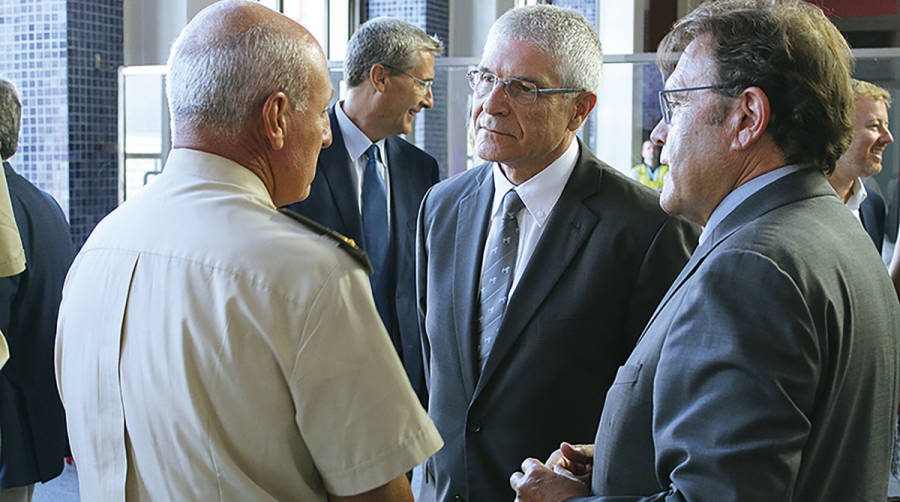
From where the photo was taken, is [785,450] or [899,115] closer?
[785,450]

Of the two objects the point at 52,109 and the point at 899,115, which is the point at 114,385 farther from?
the point at 52,109

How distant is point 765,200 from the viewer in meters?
1.29

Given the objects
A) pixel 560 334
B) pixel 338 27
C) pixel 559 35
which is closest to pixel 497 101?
pixel 559 35

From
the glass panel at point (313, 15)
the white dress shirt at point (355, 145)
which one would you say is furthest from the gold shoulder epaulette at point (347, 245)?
the glass panel at point (313, 15)

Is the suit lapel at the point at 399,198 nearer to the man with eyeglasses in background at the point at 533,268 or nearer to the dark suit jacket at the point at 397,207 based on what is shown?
the dark suit jacket at the point at 397,207

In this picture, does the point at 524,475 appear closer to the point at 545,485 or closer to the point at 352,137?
the point at 545,485

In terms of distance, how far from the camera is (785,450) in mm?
1129

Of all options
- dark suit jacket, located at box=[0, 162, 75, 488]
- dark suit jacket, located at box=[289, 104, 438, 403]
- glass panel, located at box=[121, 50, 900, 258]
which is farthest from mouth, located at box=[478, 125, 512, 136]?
glass panel, located at box=[121, 50, 900, 258]

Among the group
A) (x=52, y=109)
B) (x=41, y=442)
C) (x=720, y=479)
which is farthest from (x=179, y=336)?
(x=52, y=109)

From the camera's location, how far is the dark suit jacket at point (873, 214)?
11.6ft

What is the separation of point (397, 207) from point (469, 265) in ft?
4.13

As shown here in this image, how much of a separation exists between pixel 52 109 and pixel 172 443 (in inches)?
175

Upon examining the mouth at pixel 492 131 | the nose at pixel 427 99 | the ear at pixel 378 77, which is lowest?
the mouth at pixel 492 131

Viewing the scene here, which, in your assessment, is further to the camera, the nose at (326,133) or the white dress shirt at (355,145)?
the white dress shirt at (355,145)
